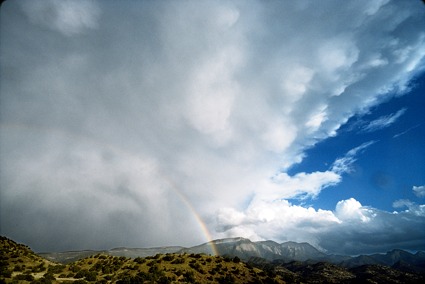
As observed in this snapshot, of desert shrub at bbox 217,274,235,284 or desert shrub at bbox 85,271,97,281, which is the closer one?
desert shrub at bbox 85,271,97,281

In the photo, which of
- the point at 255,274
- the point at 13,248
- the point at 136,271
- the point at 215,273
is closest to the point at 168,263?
the point at 136,271

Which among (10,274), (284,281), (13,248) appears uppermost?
(13,248)

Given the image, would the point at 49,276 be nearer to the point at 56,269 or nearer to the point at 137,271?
the point at 56,269

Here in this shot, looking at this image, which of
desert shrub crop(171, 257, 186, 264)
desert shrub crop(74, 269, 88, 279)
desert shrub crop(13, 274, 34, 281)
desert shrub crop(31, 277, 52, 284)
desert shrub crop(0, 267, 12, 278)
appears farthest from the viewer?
desert shrub crop(171, 257, 186, 264)

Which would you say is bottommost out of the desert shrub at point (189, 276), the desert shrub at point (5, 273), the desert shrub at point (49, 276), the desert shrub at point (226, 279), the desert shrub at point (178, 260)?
the desert shrub at point (226, 279)

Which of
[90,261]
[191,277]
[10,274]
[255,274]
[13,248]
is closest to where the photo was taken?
[10,274]

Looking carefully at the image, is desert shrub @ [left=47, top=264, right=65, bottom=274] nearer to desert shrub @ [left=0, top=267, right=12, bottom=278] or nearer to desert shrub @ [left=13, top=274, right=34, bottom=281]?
desert shrub @ [left=13, top=274, right=34, bottom=281]

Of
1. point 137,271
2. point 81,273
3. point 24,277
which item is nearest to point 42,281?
point 24,277

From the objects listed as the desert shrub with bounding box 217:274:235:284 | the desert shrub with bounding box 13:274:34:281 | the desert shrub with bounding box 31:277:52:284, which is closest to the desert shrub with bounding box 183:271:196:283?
the desert shrub with bounding box 217:274:235:284

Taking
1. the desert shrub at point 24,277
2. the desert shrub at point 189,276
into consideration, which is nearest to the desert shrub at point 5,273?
the desert shrub at point 24,277

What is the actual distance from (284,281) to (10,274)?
51.3 metres

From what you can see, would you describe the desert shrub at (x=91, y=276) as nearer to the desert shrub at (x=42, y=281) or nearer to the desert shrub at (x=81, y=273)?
the desert shrub at (x=81, y=273)

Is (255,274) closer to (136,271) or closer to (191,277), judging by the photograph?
(191,277)

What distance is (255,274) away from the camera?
181ft
